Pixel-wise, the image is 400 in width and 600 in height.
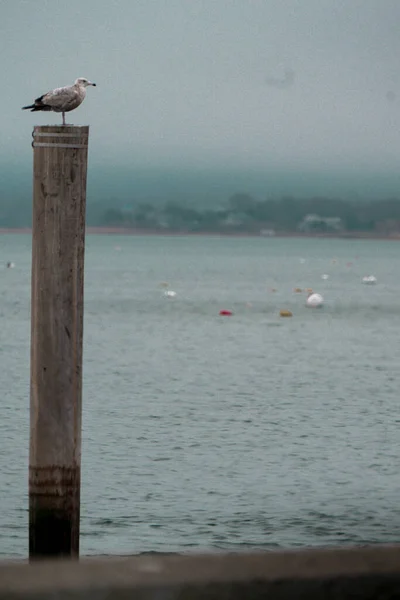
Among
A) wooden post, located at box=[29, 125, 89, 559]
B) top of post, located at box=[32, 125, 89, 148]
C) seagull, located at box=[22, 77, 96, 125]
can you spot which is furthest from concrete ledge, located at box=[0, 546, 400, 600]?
seagull, located at box=[22, 77, 96, 125]

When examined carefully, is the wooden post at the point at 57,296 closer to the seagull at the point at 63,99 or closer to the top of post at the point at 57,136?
the top of post at the point at 57,136

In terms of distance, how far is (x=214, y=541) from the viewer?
40.2 ft

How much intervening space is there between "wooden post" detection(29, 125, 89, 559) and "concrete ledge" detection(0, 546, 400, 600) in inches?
206

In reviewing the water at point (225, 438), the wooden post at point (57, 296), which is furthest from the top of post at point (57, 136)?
the water at point (225, 438)

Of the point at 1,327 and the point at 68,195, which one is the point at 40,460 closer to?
the point at 68,195

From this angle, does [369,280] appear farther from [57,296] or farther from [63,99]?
[57,296]

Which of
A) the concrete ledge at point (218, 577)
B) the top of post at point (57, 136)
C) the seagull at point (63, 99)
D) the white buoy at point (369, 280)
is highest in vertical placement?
the seagull at point (63, 99)

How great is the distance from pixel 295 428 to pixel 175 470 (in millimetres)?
4778

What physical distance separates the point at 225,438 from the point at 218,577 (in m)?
16.6

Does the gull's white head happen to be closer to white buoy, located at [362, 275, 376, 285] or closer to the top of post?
the top of post

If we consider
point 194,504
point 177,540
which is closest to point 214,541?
point 177,540

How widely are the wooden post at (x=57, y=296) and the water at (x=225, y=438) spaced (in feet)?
12.9

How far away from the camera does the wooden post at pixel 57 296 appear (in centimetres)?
787

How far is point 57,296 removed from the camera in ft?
25.8
